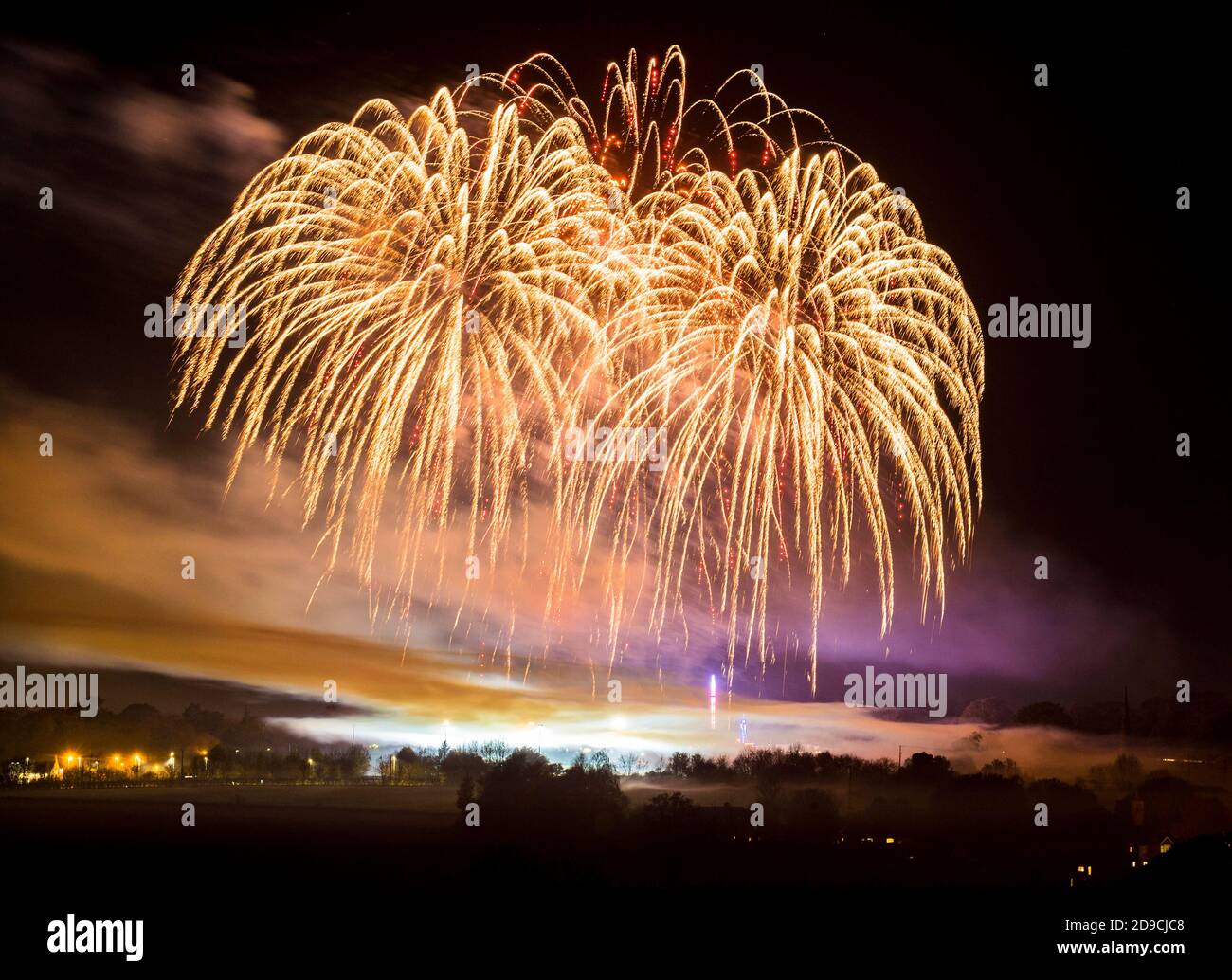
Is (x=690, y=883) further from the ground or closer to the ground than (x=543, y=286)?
closer to the ground

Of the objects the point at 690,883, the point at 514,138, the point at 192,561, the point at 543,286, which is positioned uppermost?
the point at 514,138
